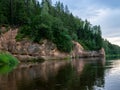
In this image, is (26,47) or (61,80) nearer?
(61,80)

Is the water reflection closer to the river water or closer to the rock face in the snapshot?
the river water

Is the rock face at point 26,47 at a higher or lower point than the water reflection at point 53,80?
higher

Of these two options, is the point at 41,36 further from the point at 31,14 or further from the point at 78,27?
the point at 78,27

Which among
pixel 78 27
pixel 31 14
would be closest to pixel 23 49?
pixel 31 14

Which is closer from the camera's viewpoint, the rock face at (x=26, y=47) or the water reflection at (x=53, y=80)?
the water reflection at (x=53, y=80)

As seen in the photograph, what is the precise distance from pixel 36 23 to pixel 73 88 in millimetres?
75445

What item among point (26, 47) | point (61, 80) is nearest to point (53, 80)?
point (61, 80)

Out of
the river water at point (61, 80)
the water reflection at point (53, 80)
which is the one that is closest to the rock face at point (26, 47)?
the river water at point (61, 80)

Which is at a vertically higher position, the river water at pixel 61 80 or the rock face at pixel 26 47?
the rock face at pixel 26 47

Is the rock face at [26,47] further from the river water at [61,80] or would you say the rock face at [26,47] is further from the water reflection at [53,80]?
the water reflection at [53,80]

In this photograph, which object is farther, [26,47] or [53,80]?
[26,47]

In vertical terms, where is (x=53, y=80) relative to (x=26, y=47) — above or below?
below

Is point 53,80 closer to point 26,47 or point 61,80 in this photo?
point 61,80

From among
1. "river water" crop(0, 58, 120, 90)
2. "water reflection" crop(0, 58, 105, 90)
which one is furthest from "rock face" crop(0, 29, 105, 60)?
"water reflection" crop(0, 58, 105, 90)
